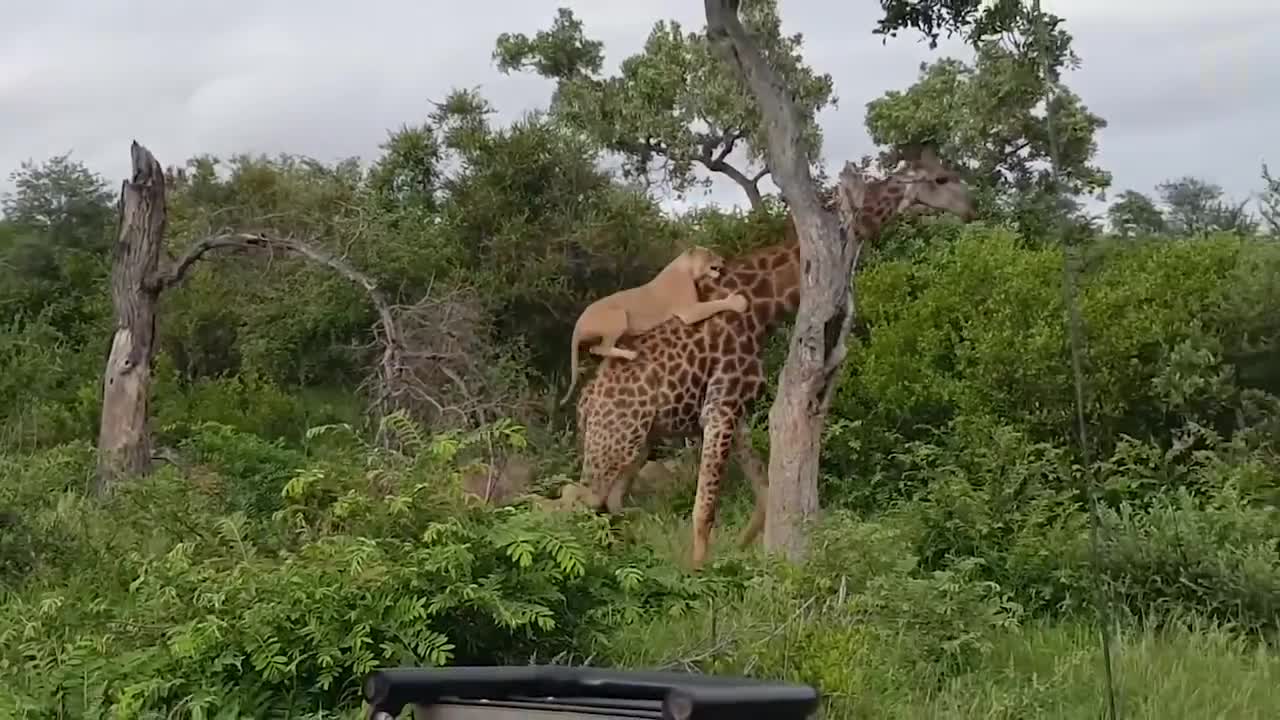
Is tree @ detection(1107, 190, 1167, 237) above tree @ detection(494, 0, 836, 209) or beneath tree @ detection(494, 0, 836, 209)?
beneath

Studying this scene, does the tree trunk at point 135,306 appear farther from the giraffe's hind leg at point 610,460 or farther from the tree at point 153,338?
the giraffe's hind leg at point 610,460

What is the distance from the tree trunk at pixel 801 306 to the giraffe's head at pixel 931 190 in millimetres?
547

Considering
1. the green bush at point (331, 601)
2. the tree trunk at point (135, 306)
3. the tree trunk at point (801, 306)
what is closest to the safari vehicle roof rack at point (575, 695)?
the green bush at point (331, 601)

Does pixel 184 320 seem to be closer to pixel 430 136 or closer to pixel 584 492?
pixel 430 136

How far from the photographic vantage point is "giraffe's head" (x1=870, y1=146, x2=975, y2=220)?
18.9ft

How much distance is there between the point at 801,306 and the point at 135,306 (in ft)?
10.6

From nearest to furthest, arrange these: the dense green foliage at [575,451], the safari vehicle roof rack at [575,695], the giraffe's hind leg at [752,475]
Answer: the safari vehicle roof rack at [575,695] < the dense green foliage at [575,451] < the giraffe's hind leg at [752,475]

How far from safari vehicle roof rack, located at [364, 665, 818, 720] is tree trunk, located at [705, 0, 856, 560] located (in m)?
3.44

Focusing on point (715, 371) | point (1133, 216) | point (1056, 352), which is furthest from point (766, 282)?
point (1133, 216)

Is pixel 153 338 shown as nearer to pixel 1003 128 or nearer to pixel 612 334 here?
pixel 612 334

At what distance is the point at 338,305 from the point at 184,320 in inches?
59.6

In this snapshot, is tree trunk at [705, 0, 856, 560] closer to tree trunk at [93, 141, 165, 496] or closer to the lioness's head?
the lioness's head

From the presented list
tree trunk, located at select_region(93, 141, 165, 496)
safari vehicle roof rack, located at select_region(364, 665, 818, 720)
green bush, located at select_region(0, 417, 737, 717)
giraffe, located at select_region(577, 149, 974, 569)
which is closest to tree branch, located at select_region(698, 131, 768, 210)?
giraffe, located at select_region(577, 149, 974, 569)

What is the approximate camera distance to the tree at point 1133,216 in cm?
743
